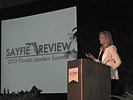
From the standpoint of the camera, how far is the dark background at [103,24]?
5520 millimetres

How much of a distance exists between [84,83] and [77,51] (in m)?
3.95

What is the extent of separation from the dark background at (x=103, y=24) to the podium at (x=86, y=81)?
9.74ft

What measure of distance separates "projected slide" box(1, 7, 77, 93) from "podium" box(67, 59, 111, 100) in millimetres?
3783

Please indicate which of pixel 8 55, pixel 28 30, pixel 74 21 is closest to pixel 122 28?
pixel 74 21

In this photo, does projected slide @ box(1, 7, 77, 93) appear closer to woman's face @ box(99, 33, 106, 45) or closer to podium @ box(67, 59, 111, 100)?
woman's face @ box(99, 33, 106, 45)

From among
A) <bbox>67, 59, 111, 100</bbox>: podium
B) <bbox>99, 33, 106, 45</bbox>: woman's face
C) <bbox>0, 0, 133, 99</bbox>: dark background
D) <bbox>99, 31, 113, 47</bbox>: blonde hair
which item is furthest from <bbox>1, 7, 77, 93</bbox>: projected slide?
<bbox>67, 59, 111, 100</bbox>: podium

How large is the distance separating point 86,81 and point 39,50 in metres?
4.52

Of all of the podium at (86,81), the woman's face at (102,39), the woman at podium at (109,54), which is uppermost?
the woman's face at (102,39)

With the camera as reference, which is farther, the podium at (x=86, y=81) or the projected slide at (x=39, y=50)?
the projected slide at (x=39, y=50)

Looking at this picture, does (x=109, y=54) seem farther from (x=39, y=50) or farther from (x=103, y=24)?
(x=39, y=50)

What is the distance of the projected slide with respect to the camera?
6199 millimetres

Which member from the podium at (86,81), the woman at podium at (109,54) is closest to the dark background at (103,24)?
the woman at podium at (109,54)

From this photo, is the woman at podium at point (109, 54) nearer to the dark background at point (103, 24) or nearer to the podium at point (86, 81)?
the dark background at point (103, 24)

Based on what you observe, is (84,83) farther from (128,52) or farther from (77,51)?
(77,51)
